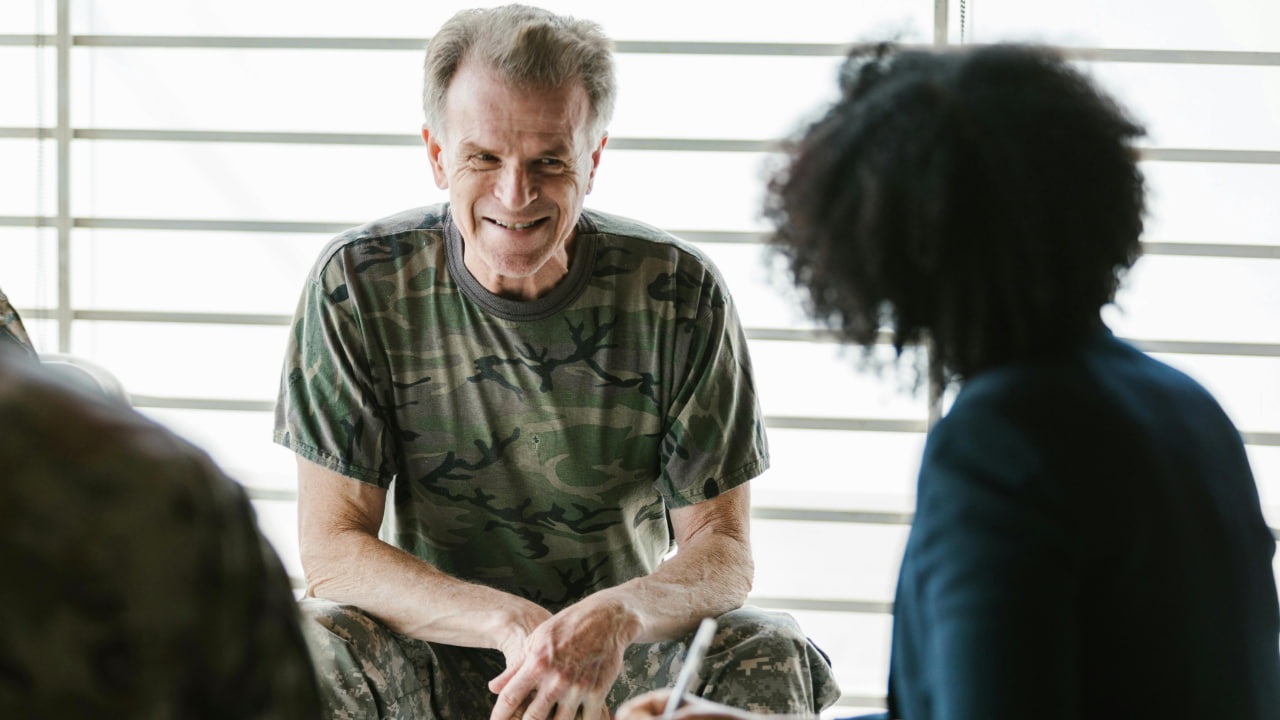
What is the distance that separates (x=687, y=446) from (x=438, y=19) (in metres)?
1.89

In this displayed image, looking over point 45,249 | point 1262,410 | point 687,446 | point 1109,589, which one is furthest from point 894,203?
point 45,249

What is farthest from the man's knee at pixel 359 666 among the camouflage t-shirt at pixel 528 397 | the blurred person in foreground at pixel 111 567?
the blurred person in foreground at pixel 111 567

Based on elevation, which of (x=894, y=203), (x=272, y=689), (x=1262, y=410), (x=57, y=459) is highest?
(x=894, y=203)

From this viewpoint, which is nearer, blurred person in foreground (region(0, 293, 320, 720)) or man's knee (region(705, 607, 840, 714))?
blurred person in foreground (region(0, 293, 320, 720))

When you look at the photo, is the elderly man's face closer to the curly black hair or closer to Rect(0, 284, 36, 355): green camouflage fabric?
Rect(0, 284, 36, 355): green camouflage fabric

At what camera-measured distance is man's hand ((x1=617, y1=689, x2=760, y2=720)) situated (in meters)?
1.12

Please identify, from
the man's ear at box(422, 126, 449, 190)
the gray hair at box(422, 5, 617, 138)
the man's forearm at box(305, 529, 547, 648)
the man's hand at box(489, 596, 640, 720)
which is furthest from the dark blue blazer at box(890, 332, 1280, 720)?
the man's ear at box(422, 126, 449, 190)

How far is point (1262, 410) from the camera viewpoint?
10.9ft

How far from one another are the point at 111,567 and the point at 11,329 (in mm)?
1343

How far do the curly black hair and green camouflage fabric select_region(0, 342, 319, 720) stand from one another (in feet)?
2.29

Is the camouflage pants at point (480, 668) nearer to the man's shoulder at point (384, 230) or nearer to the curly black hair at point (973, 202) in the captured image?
the man's shoulder at point (384, 230)

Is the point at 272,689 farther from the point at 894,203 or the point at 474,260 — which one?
the point at 474,260

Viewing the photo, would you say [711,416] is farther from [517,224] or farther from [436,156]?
[436,156]

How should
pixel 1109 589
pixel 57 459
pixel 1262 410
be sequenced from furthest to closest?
pixel 1262 410, pixel 1109 589, pixel 57 459
